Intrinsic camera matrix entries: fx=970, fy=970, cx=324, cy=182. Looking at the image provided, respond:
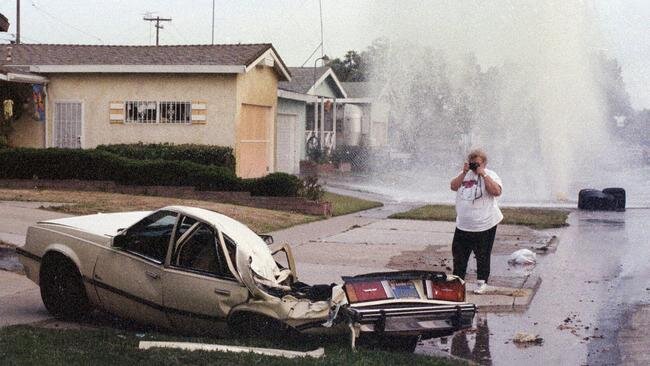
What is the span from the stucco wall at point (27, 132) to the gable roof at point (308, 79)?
1502 centimetres

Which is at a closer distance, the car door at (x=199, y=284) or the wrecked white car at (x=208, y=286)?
the wrecked white car at (x=208, y=286)

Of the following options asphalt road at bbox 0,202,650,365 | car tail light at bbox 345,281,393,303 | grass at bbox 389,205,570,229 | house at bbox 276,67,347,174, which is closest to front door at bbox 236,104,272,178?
house at bbox 276,67,347,174

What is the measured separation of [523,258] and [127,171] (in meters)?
10.9

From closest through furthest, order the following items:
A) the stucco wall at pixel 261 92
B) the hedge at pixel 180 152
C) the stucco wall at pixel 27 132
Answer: the hedge at pixel 180 152 < the stucco wall at pixel 261 92 < the stucco wall at pixel 27 132

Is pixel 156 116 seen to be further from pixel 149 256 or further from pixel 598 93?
pixel 149 256

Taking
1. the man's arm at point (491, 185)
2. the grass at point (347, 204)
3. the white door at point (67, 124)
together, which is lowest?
the grass at point (347, 204)

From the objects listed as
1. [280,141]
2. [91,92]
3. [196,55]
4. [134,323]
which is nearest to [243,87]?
[196,55]

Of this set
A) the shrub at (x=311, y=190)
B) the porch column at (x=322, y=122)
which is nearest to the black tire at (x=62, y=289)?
the shrub at (x=311, y=190)

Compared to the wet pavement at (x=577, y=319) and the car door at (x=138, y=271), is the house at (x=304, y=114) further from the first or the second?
the car door at (x=138, y=271)

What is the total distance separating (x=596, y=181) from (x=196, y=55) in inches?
634

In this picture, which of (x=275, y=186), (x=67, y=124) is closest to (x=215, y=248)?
(x=275, y=186)

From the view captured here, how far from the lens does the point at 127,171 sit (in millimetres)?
21953

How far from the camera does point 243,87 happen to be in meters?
26.6

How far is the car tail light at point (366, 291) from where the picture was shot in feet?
25.3
